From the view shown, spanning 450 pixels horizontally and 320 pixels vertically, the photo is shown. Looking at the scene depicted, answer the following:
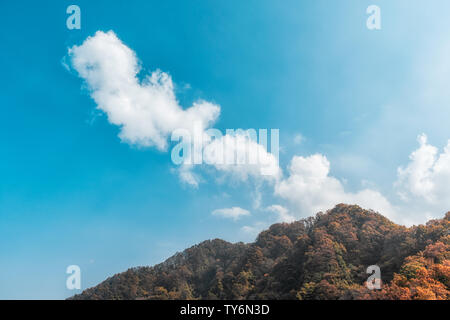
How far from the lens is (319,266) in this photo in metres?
38.4

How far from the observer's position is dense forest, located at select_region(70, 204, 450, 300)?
30.3 meters

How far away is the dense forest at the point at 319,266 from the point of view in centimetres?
3028

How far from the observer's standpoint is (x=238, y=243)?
83.4m
